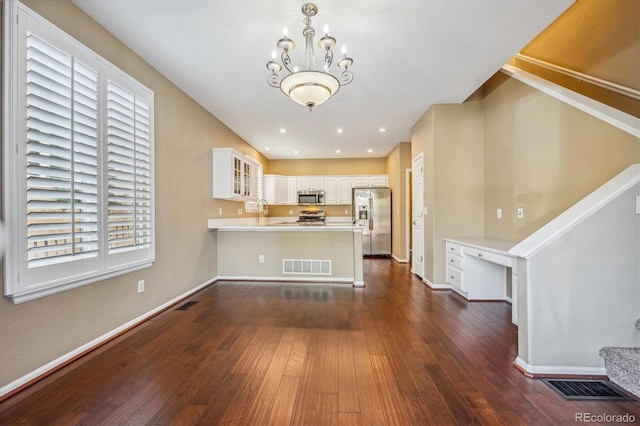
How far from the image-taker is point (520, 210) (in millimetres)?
3246

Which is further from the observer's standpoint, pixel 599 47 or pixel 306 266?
pixel 306 266

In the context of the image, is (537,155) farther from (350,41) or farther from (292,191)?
(292,191)

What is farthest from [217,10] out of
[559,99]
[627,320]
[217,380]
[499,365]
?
[627,320]

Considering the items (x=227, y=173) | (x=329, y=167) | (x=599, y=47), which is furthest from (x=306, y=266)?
(x=599, y=47)

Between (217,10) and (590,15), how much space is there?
3672 mm

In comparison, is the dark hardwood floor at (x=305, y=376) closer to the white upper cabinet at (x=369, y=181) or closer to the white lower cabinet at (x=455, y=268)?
the white lower cabinet at (x=455, y=268)

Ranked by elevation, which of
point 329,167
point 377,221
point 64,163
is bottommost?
point 377,221

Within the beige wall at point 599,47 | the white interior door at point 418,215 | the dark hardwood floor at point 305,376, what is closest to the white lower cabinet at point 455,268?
the dark hardwood floor at point 305,376

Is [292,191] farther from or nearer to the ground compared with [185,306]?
farther from the ground

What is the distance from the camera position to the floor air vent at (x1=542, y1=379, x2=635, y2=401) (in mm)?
1643

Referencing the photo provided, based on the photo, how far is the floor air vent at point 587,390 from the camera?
1.64 meters

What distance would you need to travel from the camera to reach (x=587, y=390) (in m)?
1.71

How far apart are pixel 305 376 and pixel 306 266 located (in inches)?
103

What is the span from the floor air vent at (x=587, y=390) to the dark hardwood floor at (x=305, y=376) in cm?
6
